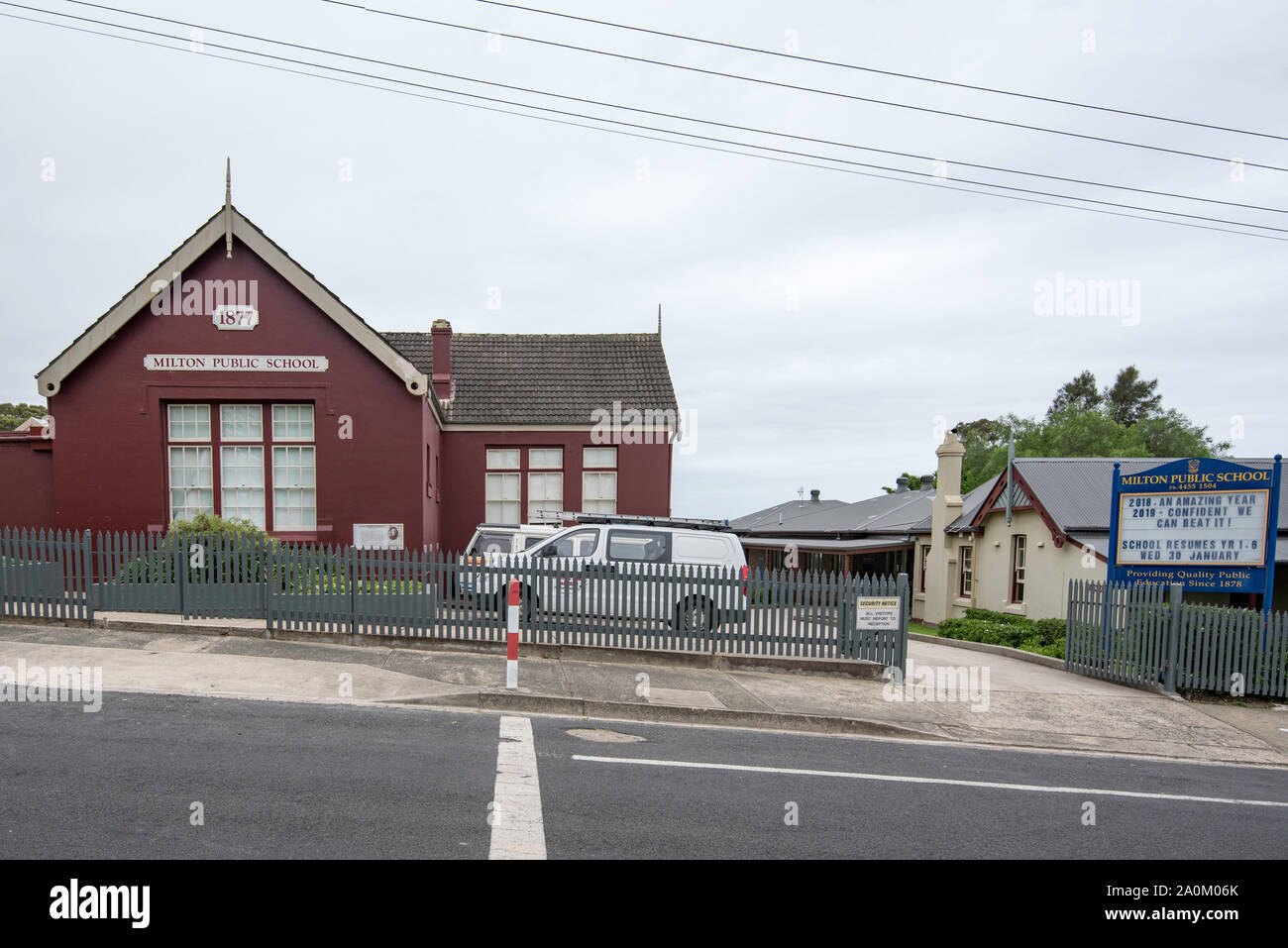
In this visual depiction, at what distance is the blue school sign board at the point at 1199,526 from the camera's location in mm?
12008

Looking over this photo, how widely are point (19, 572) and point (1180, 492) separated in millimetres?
17713

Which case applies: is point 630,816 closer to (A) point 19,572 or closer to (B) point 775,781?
(B) point 775,781

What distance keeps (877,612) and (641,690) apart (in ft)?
13.0

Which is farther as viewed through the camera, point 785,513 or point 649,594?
point 785,513

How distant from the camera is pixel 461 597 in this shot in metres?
12.0

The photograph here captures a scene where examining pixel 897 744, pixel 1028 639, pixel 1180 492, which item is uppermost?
pixel 1180 492

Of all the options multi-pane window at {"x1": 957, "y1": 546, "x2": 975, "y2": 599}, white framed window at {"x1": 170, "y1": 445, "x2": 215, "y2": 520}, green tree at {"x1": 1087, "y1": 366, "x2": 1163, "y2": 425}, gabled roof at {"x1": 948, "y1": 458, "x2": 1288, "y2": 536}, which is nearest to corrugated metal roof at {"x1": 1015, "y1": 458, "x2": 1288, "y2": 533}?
gabled roof at {"x1": 948, "y1": 458, "x2": 1288, "y2": 536}

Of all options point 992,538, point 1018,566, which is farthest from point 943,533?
point 1018,566

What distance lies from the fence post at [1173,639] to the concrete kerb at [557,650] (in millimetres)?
4334

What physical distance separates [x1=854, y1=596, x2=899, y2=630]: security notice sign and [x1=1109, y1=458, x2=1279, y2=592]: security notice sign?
4.59 meters

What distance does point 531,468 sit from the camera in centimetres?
2200

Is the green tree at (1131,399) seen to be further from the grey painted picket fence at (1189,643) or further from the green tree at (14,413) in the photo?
the green tree at (14,413)

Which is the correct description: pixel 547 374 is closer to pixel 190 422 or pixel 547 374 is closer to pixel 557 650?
pixel 190 422
